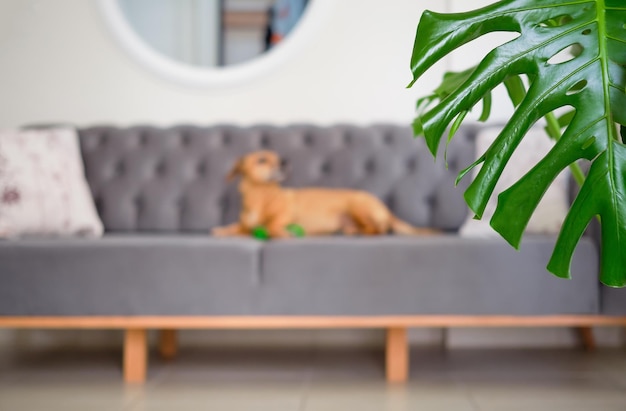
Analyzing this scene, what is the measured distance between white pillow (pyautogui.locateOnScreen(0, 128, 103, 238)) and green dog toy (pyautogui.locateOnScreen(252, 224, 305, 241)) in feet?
2.20

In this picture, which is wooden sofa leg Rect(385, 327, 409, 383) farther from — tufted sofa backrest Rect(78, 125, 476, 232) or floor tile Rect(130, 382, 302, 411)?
tufted sofa backrest Rect(78, 125, 476, 232)

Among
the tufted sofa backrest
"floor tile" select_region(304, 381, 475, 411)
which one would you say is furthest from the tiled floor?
the tufted sofa backrest

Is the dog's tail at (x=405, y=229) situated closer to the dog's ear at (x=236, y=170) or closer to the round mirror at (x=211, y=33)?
the dog's ear at (x=236, y=170)

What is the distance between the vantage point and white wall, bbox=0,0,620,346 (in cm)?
302

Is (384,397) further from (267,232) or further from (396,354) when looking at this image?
(267,232)

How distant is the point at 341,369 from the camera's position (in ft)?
7.30

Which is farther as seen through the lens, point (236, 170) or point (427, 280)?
point (236, 170)

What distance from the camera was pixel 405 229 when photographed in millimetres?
2461

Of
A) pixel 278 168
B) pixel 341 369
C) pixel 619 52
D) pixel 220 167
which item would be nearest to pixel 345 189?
pixel 278 168

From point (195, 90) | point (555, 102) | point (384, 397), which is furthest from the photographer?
point (195, 90)

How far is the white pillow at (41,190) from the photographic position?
7.82 ft

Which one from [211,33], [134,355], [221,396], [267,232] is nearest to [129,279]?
[134,355]

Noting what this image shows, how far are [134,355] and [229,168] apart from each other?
95 cm

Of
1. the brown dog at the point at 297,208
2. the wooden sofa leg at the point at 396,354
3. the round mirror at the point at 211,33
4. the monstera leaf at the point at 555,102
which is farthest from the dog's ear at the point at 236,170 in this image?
the monstera leaf at the point at 555,102
